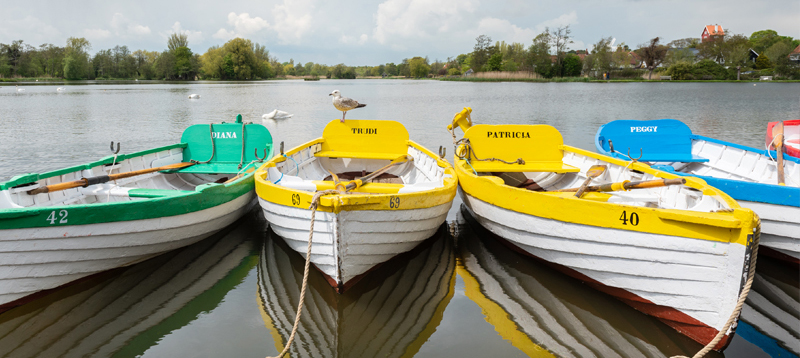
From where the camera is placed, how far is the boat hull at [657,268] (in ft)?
11.7

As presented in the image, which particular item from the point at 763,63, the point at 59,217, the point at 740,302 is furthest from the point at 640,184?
the point at 763,63

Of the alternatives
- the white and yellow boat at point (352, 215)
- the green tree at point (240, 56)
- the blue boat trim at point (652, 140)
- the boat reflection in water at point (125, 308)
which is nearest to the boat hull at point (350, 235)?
the white and yellow boat at point (352, 215)

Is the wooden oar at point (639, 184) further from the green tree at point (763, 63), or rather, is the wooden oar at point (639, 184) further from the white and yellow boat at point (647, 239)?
the green tree at point (763, 63)

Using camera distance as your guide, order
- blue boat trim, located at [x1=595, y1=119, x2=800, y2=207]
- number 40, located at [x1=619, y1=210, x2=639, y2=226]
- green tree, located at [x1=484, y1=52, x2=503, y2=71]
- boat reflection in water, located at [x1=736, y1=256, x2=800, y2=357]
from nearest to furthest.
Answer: number 40, located at [x1=619, y1=210, x2=639, y2=226], boat reflection in water, located at [x1=736, y1=256, x2=800, y2=357], blue boat trim, located at [x1=595, y1=119, x2=800, y2=207], green tree, located at [x1=484, y1=52, x2=503, y2=71]

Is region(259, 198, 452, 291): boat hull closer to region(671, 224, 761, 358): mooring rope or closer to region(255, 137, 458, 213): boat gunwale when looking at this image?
region(255, 137, 458, 213): boat gunwale

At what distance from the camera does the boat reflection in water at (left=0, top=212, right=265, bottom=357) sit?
3.99 meters

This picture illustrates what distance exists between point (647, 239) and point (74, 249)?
17.6ft

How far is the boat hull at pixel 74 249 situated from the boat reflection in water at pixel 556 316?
142 inches

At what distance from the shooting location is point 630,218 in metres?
3.92

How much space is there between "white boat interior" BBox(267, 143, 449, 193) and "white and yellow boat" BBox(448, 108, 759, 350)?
130cm

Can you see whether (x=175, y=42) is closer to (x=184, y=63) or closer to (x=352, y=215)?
(x=184, y=63)

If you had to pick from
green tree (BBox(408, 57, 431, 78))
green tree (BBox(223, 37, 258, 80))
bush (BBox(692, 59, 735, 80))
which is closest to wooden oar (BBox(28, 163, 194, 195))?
bush (BBox(692, 59, 735, 80))

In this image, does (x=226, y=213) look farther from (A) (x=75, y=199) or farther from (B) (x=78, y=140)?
(B) (x=78, y=140)

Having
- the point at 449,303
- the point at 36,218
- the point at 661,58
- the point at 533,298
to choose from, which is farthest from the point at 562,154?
the point at 661,58
